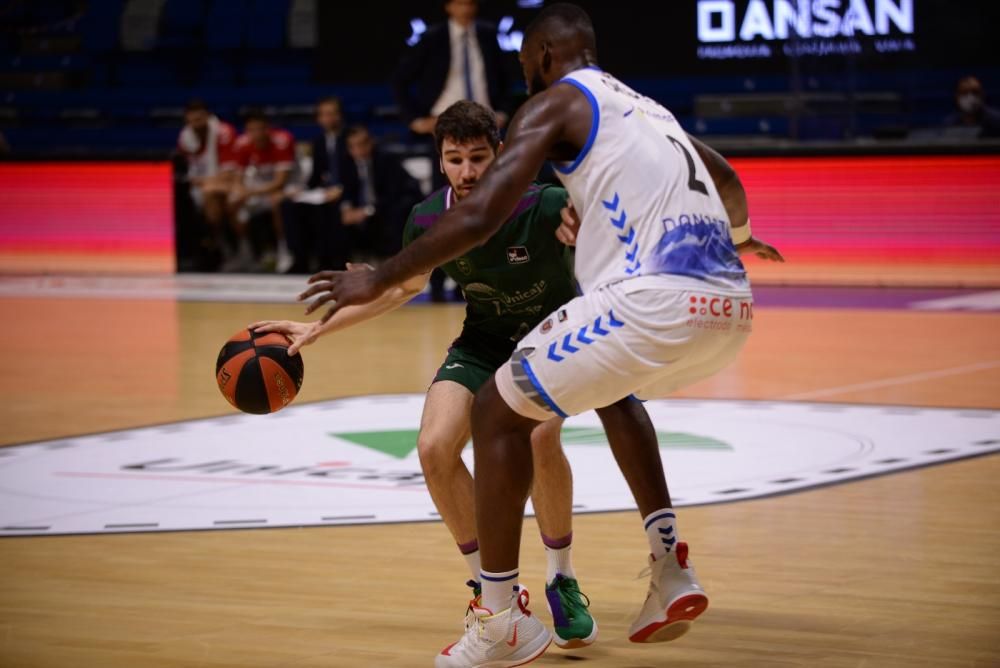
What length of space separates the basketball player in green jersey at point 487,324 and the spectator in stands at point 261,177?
37.3ft

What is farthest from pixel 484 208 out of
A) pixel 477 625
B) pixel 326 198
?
pixel 326 198

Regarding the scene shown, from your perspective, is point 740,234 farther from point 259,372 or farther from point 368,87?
point 368,87

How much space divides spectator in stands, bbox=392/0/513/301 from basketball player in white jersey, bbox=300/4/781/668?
8.20 m

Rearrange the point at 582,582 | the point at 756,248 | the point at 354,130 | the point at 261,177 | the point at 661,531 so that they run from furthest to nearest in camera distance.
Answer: the point at 261,177, the point at 354,130, the point at 582,582, the point at 756,248, the point at 661,531

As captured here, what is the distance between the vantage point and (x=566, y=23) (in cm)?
392

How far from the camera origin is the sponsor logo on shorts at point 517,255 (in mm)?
4449

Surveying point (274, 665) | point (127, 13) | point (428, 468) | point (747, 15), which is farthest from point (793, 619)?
point (127, 13)

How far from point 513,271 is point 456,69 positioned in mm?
7912

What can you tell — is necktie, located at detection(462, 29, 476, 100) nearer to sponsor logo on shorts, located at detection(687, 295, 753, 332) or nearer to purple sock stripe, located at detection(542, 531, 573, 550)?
purple sock stripe, located at detection(542, 531, 573, 550)

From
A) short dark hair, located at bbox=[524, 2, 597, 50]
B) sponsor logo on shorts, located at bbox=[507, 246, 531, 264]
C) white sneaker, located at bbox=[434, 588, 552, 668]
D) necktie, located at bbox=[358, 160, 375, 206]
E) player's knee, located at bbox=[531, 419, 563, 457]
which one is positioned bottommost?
necktie, located at bbox=[358, 160, 375, 206]

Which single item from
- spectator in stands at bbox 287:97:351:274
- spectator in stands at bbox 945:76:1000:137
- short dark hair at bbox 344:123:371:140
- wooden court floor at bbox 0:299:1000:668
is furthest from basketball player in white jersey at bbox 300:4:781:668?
spectator in stands at bbox 287:97:351:274

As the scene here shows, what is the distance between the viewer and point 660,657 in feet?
13.5

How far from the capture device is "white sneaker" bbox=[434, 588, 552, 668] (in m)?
3.90

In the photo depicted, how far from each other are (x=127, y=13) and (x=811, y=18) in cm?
984
